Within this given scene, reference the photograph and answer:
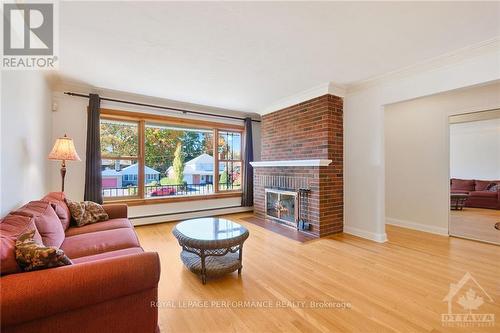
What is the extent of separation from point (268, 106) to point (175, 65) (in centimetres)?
231

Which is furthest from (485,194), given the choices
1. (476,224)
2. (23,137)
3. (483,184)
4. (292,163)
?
(23,137)

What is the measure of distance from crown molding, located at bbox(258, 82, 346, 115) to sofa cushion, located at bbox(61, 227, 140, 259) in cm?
326

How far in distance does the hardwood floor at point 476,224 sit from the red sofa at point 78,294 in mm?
4452

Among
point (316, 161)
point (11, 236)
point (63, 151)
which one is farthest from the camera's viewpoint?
point (316, 161)

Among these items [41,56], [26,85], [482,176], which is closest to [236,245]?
[26,85]

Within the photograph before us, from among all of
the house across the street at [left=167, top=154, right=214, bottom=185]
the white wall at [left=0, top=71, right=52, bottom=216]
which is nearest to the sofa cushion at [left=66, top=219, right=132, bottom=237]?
the white wall at [left=0, top=71, right=52, bottom=216]

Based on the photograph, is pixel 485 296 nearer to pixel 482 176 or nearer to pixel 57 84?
pixel 482 176

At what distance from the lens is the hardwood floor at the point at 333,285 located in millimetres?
1626

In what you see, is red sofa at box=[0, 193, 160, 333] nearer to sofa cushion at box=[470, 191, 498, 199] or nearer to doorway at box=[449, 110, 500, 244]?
doorway at box=[449, 110, 500, 244]

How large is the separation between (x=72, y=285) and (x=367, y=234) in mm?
3579

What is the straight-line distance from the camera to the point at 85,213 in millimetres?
2643

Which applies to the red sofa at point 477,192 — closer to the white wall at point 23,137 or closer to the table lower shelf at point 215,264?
the table lower shelf at point 215,264

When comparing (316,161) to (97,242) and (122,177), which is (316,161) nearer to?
(97,242)

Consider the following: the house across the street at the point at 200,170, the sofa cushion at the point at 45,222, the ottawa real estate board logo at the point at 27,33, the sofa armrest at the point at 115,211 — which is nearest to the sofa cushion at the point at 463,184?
the house across the street at the point at 200,170
